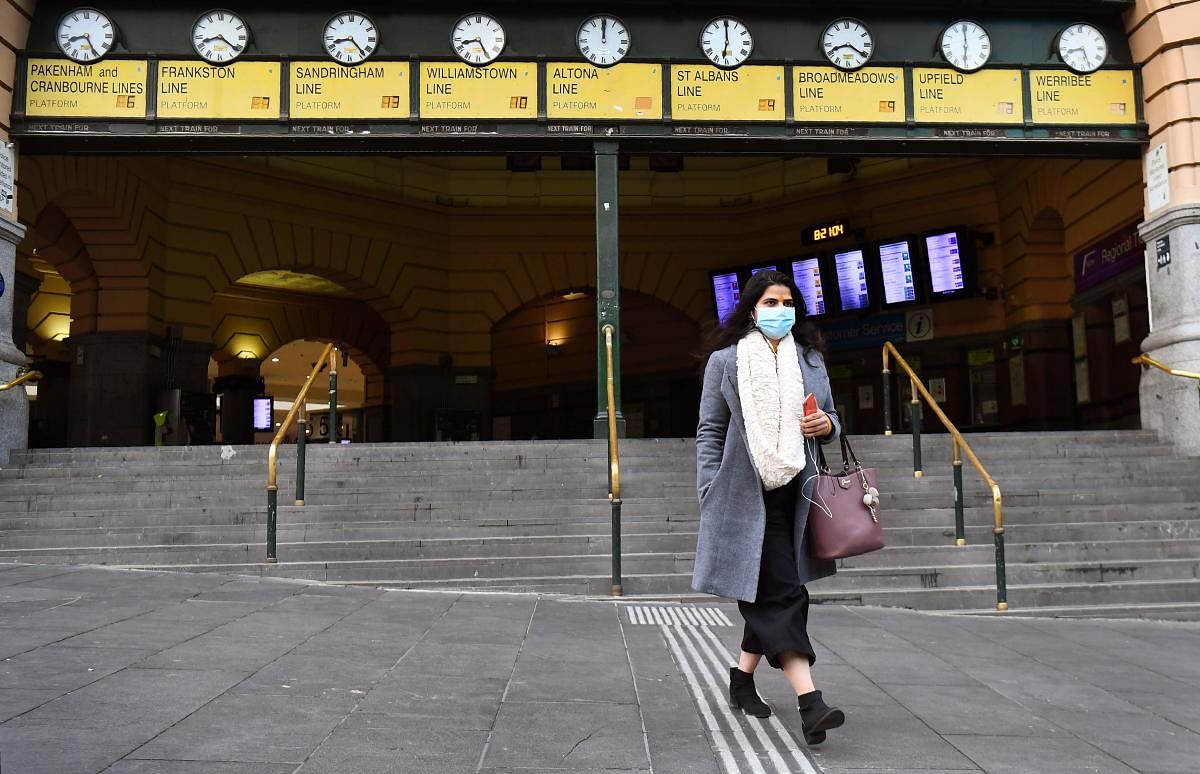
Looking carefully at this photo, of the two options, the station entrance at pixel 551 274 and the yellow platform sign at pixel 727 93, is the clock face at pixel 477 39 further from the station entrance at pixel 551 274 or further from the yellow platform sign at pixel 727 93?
the station entrance at pixel 551 274

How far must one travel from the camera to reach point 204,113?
40.2ft

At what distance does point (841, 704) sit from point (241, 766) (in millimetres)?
2509

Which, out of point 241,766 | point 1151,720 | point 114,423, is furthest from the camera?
point 114,423

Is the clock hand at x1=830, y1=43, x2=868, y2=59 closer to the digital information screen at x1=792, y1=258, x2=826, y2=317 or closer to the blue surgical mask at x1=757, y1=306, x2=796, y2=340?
the digital information screen at x1=792, y1=258, x2=826, y2=317

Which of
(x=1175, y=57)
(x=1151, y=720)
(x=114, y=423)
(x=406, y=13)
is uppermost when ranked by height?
(x=406, y=13)

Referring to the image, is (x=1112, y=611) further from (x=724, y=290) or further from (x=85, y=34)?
(x=724, y=290)

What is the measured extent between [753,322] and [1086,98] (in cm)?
1031

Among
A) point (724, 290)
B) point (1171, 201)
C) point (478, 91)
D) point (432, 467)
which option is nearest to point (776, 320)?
point (432, 467)

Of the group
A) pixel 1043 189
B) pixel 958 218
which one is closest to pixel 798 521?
pixel 1043 189

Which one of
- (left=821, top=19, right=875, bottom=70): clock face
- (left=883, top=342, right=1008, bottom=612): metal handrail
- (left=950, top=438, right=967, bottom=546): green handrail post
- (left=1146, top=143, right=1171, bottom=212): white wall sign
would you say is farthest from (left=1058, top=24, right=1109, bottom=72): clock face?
(left=950, top=438, right=967, bottom=546): green handrail post

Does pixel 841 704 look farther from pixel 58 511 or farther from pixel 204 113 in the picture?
pixel 204 113

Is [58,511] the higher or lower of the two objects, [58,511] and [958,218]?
the lower

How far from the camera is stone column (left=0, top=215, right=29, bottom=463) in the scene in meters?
10.9

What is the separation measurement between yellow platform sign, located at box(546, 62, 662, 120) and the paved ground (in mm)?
7283
